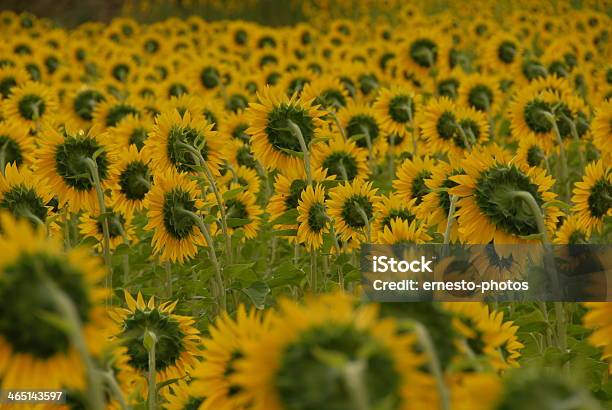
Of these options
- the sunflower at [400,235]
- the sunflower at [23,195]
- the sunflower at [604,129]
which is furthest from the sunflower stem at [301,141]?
the sunflower at [604,129]

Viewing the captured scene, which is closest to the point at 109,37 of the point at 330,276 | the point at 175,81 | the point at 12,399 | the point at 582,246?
the point at 175,81

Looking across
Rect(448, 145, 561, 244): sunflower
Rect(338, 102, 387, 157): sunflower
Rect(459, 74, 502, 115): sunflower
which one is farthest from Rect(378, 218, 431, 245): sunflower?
Rect(459, 74, 502, 115): sunflower

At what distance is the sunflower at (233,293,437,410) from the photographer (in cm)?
99

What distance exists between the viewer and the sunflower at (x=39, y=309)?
3.61 ft

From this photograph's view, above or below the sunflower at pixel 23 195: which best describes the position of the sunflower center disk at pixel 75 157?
above

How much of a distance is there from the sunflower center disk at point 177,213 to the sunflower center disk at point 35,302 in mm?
1566

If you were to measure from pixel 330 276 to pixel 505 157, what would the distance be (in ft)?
4.37

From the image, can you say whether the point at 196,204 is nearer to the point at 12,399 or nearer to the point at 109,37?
the point at 12,399

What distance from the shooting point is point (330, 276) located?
11.6 feet

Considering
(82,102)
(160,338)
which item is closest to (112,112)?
(82,102)

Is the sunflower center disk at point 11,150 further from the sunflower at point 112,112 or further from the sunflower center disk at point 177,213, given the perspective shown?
the sunflower center disk at point 177,213

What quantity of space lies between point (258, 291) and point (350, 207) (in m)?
0.50

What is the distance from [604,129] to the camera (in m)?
3.51

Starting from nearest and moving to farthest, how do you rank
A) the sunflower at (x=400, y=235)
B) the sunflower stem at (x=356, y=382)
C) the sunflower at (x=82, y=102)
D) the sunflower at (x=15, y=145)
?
the sunflower stem at (x=356, y=382)
the sunflower at (x=400, y=235)
the sunflower at (x=15, y=145)
the sunflower at (x=82, y=102)
